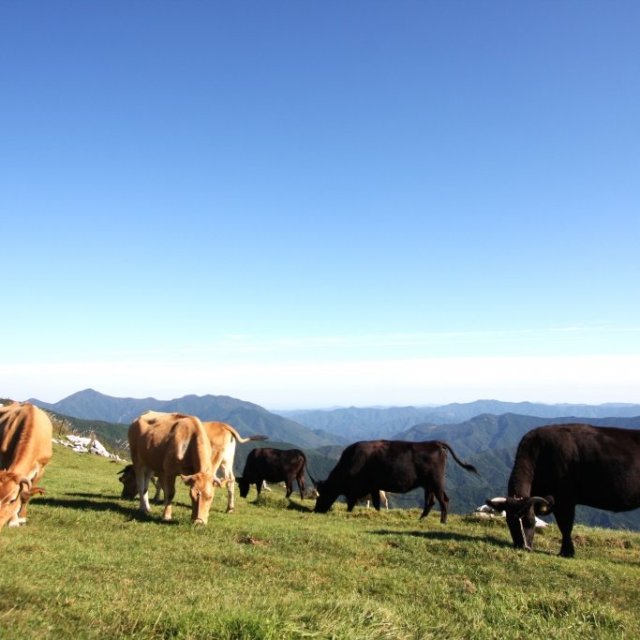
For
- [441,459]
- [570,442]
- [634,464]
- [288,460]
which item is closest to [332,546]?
[570,442]

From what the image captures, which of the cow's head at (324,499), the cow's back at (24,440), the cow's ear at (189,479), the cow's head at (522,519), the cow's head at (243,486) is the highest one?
the cow's back at (24,440)

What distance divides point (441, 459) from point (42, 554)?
51.8 feet

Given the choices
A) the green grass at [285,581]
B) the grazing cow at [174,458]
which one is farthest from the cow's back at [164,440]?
the green grass at [285,581]

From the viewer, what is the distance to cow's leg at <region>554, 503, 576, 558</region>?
537 inches

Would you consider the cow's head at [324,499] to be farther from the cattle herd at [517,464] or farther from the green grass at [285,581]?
the cattle herd at [517,464]

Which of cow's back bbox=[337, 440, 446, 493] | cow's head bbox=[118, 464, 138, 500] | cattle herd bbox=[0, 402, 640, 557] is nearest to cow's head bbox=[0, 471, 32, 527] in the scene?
cattle herd bbox=[0, 402, 640, 557]

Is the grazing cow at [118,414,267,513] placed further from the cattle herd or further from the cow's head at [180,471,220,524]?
the cow's head at [180,471,220,524]

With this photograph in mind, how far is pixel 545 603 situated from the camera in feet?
28.1

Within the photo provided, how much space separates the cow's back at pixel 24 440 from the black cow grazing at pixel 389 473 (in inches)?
439

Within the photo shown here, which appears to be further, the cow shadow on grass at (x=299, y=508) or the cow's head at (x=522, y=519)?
the cow shadow on grass at (x=299, y=508)

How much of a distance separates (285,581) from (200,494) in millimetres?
5352

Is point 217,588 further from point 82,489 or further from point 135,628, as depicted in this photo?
point 82,489

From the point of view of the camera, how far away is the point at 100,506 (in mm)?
15453

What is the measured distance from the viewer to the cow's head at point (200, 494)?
13633 millimetres
